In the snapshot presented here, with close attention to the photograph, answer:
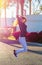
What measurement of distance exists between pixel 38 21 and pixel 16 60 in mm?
12083

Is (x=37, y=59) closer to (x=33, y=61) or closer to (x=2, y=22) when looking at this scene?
(x=33, y=61)

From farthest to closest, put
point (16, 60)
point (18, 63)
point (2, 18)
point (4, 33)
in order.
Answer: point (2, 18), point (4, 33), point (16, 60), point (18, 63)

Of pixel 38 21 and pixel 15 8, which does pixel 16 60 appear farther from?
pixel 15 8

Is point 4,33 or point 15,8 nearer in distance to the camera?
point 4,33

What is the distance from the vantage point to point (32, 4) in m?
26.5

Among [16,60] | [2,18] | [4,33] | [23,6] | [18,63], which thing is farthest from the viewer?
[2,18]

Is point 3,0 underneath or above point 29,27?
above

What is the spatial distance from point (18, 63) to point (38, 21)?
41.6 ft

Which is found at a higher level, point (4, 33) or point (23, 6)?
point (23, 6)

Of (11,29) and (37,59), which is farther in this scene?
(11,29)

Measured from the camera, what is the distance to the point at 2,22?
88.3ft

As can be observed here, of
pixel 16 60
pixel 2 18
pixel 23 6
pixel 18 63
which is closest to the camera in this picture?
pixel 18 63

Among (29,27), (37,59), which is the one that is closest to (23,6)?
(29,27)

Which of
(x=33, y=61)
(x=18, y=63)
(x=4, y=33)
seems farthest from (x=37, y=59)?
(x=4, y=33)
